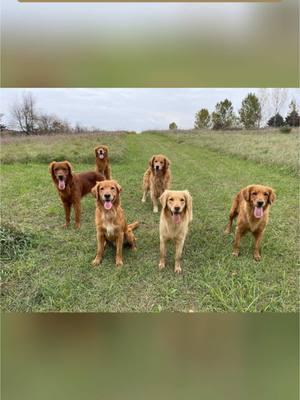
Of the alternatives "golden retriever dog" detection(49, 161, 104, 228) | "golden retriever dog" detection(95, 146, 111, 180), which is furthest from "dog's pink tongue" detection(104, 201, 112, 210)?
"golden retriever dog" detection(95, 146, 111, 180)

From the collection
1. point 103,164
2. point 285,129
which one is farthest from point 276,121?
point 103,164

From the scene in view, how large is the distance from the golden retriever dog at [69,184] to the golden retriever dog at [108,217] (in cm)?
65

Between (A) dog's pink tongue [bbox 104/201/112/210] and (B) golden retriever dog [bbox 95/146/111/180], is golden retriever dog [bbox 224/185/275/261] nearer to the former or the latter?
(A) dog's pink tongue [bbox 104/201/112/210]

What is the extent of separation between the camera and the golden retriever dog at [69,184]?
270cm

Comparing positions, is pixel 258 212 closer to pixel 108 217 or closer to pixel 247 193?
pixel 247 193

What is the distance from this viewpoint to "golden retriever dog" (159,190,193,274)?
207 centimetres

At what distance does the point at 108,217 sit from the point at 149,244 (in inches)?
24.3

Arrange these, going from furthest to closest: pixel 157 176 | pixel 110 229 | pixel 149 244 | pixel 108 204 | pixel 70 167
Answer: pixel 157 176, pixel 70 167, pixel 149 244, pixel 110 229, pixel 108 204

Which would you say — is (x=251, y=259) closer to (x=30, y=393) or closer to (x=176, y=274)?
(x=176, y=274)

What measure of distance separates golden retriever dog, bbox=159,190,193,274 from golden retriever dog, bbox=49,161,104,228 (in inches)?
42.9

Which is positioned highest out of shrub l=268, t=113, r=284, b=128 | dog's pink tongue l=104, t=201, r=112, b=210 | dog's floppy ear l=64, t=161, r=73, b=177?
shrub l=268, t=113, r=284, b=128

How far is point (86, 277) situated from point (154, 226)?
3.69ft

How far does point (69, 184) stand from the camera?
→ 2.84 meters

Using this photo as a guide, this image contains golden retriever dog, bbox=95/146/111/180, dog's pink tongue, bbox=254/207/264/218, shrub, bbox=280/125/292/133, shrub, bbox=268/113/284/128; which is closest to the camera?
shrub, bbox=268/113/284/128
